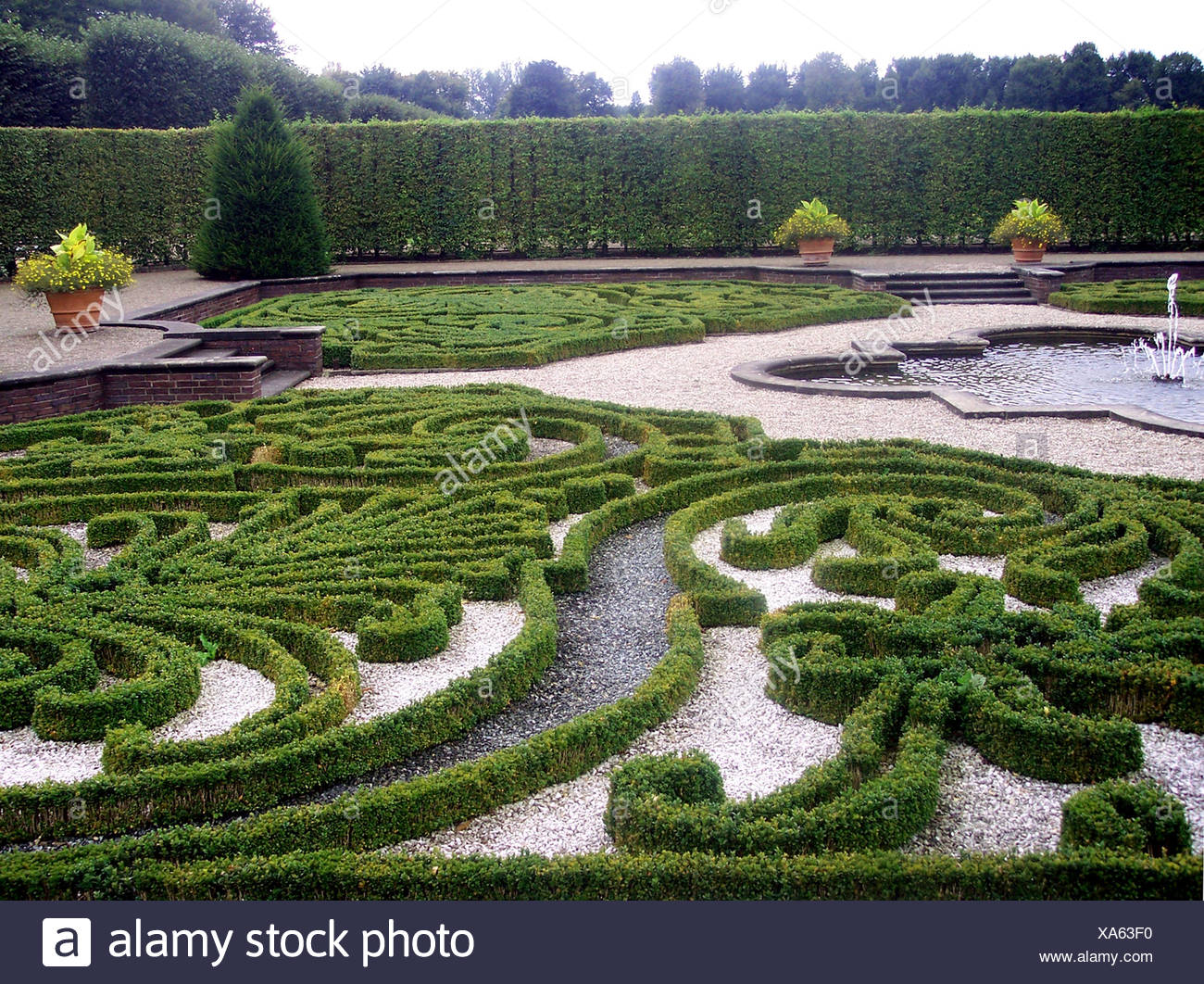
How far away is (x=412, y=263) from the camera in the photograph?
78.8 ft

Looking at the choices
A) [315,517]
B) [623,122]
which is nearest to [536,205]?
[623,122]

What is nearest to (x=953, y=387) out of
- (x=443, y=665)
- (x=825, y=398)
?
(x=825, y=398)

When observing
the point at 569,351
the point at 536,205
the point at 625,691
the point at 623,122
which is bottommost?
the point at 625,691

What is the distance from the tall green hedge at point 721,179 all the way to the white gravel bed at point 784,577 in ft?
61.9

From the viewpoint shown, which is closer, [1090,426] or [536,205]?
[1090,426]

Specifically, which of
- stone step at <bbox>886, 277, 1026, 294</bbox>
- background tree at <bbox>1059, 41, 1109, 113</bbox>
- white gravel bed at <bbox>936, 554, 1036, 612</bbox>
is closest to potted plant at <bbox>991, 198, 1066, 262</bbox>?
stone step at <bbox>886, 277, 1026, 294</bbox>

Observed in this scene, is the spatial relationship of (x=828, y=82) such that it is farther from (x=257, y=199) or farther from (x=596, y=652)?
(x=596, y=652)

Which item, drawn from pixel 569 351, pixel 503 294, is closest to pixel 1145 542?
pixel 569 351

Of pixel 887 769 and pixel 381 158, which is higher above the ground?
pixel 381 158

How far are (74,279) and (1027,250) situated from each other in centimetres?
1697

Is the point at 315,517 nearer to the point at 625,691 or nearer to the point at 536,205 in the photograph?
the point at 625,691

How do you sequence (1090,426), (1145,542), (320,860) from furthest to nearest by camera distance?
(1090,426) < (1145,542) < (320,860)

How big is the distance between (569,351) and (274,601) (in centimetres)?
815
